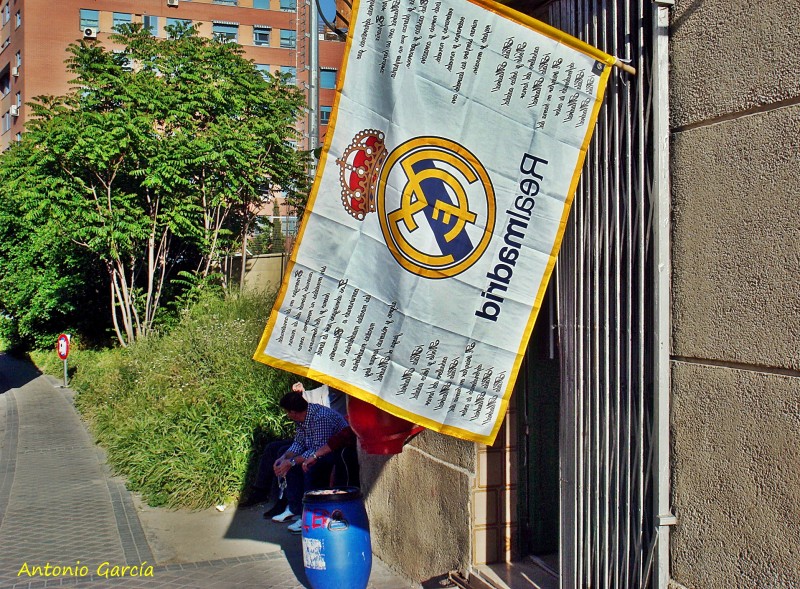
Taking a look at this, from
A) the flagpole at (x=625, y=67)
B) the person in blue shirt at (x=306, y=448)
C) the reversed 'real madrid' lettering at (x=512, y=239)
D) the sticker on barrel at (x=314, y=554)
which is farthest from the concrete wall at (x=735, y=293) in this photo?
the person in blue shirt at (x=306, y=448)

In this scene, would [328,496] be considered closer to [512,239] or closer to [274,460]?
[274,460]

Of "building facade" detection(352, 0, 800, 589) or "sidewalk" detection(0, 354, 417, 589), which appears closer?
"building facade" detection(352, 0, 800, 589)

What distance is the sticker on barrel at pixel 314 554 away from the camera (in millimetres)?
6078

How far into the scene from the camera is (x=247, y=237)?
20.7 metres

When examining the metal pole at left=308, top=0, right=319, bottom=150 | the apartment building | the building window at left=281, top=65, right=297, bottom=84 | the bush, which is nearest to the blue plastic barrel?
the bush

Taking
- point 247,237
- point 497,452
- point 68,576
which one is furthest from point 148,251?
point 497,452

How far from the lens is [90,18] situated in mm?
51312

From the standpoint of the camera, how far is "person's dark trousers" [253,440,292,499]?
8.87 metres

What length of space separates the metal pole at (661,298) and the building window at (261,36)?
53.4 m

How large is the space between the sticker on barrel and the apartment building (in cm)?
4395

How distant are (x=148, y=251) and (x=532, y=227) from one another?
17.0 meters

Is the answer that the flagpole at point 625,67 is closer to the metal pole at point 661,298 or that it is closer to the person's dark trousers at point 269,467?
the metal pole at point 661,298

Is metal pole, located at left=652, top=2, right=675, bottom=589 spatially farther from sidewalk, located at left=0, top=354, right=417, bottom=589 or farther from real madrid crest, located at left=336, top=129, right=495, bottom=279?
sidewalk, located at left=0, top=354, right=417, bottom=589

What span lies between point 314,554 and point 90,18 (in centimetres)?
5223
